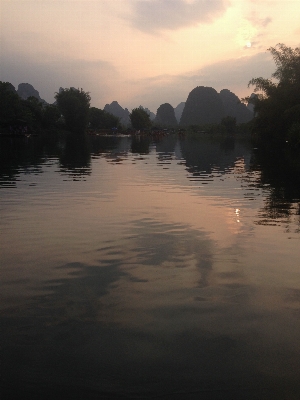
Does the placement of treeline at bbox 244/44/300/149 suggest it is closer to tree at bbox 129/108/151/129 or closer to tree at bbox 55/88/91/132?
tree at bbox 55/88/91/132

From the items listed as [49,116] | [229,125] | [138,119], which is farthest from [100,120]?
[49,116]

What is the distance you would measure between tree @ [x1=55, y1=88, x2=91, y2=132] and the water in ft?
357

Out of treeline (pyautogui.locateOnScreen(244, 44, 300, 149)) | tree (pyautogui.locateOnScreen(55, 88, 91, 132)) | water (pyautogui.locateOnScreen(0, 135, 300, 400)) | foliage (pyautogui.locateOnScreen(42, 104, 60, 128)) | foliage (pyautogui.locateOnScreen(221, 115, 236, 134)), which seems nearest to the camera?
water (pyautogui.locateOnScreen(0, 135, 300, 400))

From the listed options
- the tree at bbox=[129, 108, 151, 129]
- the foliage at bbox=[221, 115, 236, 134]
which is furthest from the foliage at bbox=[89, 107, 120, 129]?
the foliage at bbox=[221, 115, 236, 134]

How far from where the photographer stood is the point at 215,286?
5801 mm

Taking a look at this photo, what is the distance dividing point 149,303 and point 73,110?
115 metres

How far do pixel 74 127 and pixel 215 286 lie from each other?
11700 cm

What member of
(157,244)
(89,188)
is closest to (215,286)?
(157,244)

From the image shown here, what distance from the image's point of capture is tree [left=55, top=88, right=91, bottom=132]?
114750 mm

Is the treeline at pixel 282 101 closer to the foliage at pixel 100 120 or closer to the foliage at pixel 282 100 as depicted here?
the foliage at pixel 282 100

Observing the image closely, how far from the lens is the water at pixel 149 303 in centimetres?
361

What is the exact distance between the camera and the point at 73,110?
4515 inches

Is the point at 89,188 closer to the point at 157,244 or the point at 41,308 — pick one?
the point at 157,244

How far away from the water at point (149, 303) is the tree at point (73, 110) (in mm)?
108783
